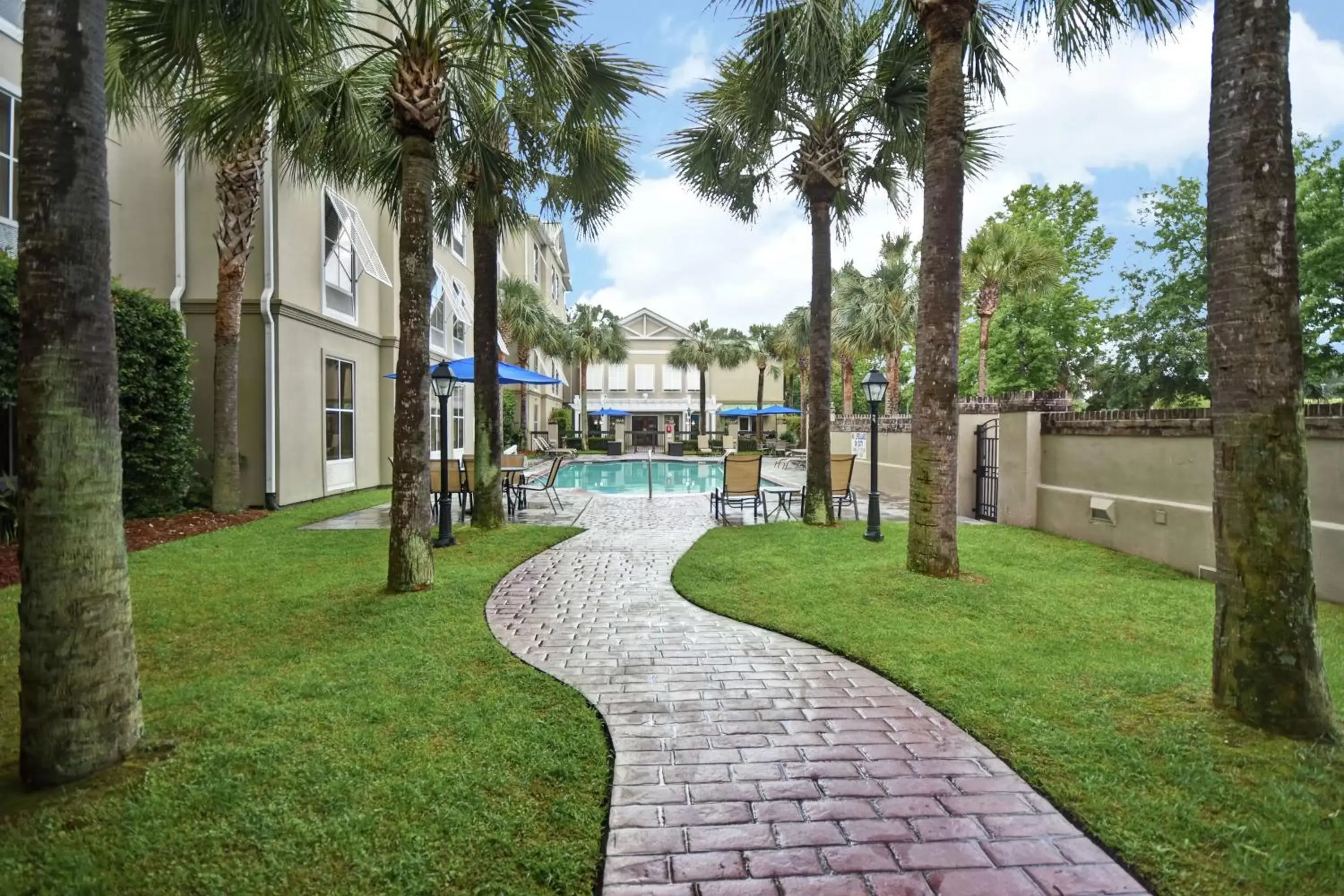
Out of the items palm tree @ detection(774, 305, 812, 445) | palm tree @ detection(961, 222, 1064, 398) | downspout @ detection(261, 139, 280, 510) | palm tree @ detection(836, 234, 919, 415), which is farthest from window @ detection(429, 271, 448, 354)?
palm tree @ detection(961, 222, 1064, 398)

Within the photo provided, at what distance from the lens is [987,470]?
1150 centimetres

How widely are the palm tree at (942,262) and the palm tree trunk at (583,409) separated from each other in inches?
1222

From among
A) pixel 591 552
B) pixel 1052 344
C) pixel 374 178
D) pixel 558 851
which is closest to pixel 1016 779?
pixel 558 851

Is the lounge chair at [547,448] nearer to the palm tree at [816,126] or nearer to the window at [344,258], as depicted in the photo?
the window at [344,258]

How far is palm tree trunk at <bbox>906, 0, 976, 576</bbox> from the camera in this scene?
20.6 feet

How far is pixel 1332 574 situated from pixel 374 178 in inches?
424

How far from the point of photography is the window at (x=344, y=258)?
13719mm

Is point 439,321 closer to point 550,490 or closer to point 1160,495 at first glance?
point 550,490

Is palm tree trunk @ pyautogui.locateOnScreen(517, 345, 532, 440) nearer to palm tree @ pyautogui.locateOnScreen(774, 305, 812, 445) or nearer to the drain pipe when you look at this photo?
palm tree @ pyautogui.locateOnScreen(774, 305, 812, 445)

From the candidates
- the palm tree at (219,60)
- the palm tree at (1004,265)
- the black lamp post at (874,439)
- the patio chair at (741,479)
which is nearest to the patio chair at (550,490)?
the patio chair at (741,479)

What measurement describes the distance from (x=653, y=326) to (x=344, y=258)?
123 ft

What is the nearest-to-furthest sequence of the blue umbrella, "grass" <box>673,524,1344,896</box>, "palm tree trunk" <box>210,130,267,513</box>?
"grass" <box>673,524,1344,896</box> < "palm tree trunk" <box>210,130,267,513</box> < the blue umbrella

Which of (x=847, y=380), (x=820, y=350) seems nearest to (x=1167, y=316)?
(x=847, y=380)

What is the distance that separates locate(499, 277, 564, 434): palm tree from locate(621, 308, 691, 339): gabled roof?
21.5m
